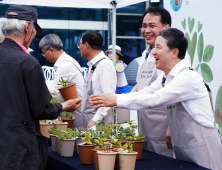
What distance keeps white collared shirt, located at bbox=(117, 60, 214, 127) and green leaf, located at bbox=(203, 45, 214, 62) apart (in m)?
1.42

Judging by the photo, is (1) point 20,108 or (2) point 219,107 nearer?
(1) point 20,108

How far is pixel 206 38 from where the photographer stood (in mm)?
3543

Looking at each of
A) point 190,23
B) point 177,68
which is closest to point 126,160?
point 177,68

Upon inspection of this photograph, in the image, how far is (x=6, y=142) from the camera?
5.90 feet

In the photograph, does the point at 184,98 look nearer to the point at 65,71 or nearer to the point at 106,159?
the point at 106,159

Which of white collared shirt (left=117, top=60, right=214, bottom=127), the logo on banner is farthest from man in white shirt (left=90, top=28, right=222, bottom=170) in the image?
the logo on banner

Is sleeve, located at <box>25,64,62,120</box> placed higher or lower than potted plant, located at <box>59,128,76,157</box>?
higher

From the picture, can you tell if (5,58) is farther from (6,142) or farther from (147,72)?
(147,72)

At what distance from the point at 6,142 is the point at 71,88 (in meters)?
0.97

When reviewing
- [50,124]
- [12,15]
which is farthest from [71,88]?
[12,15]

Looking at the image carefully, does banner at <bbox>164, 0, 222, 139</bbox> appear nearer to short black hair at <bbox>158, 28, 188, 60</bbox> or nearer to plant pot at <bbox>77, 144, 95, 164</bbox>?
short black hair at <bbox>158, 28, 188, 60</bbox>

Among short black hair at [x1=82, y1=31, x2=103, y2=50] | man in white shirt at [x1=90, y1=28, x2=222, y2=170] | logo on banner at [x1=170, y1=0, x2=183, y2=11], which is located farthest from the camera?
logo on banner at [x1=170, y1=0, x2=183, y2=11]

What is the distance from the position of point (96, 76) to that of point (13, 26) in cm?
131

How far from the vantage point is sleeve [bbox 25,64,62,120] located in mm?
1831
